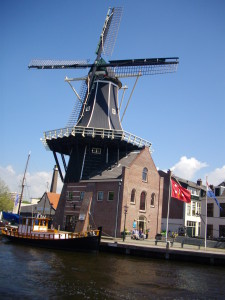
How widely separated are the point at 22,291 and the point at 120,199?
892 inches

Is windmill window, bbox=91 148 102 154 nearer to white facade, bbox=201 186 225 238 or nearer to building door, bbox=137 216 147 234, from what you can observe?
building door, bbox=137 216 147 234

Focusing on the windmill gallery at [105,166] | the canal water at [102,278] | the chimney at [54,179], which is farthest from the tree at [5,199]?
the canal water at [102,278]

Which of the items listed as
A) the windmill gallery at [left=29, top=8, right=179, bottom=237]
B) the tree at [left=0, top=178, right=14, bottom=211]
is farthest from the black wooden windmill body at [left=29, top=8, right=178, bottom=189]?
the tree at [left=0, top=178, right=14, bottom=211]

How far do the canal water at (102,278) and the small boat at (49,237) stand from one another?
4222 millimetres

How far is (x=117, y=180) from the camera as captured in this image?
3738 centimetres

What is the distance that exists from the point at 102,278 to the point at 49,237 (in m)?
14.7

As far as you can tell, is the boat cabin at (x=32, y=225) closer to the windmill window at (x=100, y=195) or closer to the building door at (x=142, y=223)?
the windmill window at (x=100, y=195)

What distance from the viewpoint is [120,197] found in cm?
3678

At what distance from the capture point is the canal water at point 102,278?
1505 centimetres

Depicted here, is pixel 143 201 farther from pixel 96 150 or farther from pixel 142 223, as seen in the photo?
pixel 96 150

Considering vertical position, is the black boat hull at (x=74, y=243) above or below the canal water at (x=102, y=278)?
above

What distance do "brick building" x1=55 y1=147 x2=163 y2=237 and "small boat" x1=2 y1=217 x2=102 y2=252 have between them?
6234 millimetres

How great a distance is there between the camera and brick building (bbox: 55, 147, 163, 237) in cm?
3694

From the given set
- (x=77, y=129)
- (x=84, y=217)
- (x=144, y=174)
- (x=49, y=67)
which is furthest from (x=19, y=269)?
(x=49, y=67)
